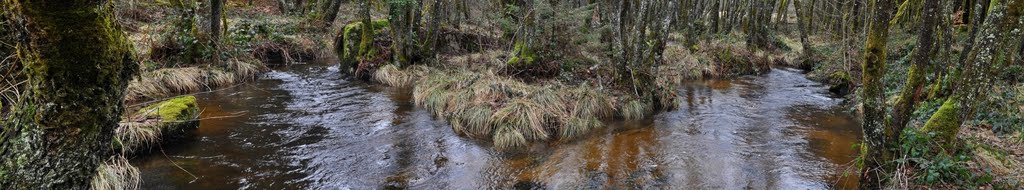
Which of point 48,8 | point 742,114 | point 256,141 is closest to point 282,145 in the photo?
point 256,141

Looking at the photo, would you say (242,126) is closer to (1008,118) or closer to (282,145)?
(282,145)

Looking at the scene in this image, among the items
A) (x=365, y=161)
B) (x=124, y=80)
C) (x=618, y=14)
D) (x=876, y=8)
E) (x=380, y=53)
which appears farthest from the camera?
(x=380, y=53)

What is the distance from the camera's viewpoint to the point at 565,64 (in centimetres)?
1286

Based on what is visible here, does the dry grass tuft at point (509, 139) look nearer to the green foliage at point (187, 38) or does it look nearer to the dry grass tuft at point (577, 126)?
the dry grass tuft at point (577, 126)

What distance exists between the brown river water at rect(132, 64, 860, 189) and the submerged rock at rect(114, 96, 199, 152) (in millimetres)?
168

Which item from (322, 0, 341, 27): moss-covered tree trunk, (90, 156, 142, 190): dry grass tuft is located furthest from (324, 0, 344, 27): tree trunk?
(90, 156, 142, 190): dry grass tuft

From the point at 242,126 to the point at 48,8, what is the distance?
274 inches

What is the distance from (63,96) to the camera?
2.63 metres

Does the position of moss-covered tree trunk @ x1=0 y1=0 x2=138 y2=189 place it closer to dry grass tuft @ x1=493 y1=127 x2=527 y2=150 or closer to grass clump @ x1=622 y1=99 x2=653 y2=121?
dry grass tuft @ x1=493 y1=127 x2=527 y2=150

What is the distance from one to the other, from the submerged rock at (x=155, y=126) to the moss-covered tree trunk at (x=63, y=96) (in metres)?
3.70

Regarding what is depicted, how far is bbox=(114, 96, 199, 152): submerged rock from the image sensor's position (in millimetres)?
6766

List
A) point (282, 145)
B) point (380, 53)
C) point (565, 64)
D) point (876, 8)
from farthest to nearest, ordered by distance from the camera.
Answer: point (380, 53) → point (565, 64) → point (282, 145) → point (876, 8)

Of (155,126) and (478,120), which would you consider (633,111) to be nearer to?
(478,120)

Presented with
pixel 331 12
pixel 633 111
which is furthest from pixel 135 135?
pixel 331 12
